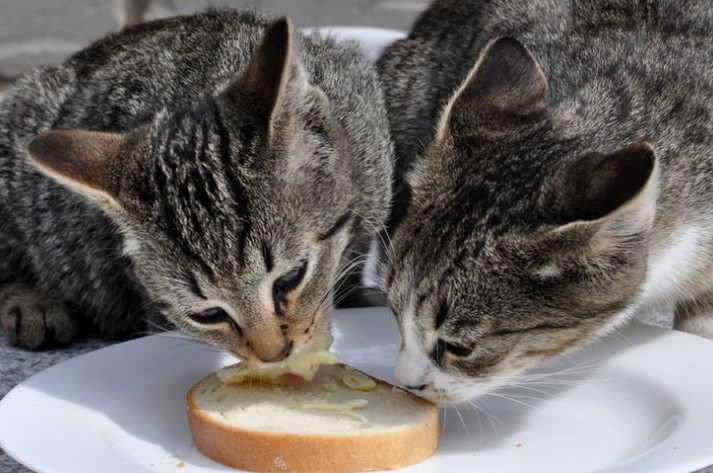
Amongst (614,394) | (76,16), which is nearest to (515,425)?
(614,394)

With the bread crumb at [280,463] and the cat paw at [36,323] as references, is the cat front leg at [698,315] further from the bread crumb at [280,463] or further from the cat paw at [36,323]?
the cat paw at [36,323]

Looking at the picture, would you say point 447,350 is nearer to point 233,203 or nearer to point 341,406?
point 341,406

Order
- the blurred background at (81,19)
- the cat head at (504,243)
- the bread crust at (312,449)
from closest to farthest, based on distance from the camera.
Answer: the cat head at (504,243) → the bread crust at (312,449) → the blurred background at (81,19)

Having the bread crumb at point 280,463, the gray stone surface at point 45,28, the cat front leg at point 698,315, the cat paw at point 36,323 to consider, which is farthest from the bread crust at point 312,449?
the gray stone surface at point 45,28

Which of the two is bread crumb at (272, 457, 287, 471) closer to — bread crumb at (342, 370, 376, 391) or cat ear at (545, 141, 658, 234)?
bread crumb at (342, 370, 376, 391)

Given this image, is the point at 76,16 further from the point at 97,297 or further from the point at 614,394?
the point at 614,394
